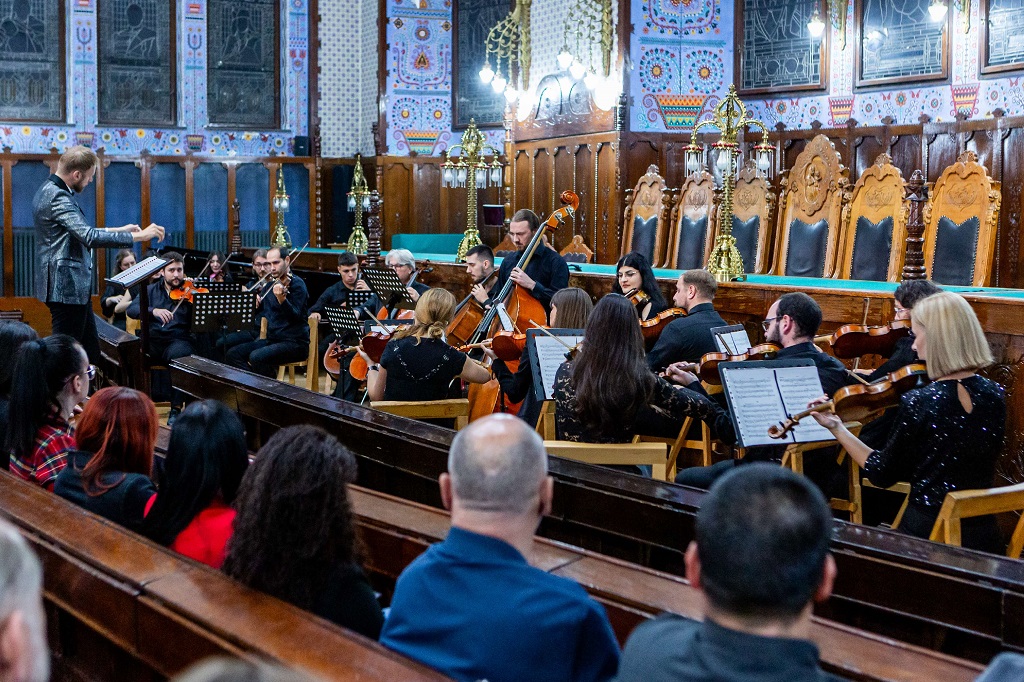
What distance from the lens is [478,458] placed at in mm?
1839

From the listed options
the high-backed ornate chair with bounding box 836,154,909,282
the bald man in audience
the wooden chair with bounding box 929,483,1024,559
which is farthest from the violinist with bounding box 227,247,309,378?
the bald man in audience

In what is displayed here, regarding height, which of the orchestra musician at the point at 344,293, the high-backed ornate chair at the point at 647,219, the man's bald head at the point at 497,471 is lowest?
the man's bald head at the point at 497,471

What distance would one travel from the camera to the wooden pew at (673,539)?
2.21 m

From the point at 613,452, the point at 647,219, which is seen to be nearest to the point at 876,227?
the point at 647,219

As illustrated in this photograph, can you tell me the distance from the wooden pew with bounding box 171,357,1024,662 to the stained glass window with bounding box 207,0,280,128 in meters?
11.1

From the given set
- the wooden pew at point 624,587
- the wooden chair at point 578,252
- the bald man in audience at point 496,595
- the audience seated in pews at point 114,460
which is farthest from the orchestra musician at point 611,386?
the wooden chair at point 578,252

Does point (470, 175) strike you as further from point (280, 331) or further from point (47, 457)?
point (47, 457)

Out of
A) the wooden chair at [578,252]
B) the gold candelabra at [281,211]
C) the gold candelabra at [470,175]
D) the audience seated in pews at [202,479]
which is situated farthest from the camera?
the gold candelabra at [281,211]

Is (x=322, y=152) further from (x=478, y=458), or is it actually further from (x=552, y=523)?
(x=478, y=458)

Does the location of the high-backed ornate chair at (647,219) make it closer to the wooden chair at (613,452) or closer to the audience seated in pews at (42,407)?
the wooden chair at (613,452)

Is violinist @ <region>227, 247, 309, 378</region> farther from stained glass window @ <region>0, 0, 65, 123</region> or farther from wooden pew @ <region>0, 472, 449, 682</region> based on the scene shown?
stained glass window @ <region>0, 0, 65, 123</region>

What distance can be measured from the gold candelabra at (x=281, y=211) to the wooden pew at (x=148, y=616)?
35.4 feet

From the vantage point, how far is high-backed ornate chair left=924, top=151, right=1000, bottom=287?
7066mm

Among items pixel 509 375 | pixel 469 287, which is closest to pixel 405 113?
pixel 469 287
